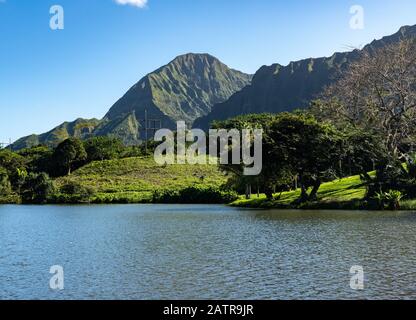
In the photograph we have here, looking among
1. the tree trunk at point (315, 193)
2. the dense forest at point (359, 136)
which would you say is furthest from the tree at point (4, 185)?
the tree trunk at point (315, 193)

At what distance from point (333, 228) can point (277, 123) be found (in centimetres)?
3157

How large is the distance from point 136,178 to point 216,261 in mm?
100616

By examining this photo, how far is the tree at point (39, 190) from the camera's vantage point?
350ft

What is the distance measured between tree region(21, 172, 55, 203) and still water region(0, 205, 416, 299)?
222 feet

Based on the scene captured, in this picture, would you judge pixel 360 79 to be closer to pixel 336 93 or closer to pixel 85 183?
pixel 336 93

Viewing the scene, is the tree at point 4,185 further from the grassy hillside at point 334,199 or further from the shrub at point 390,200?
the shrub at point 390,200

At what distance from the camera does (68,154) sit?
139 m

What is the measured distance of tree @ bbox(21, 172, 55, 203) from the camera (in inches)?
4204

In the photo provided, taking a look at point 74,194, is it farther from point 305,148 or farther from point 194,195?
point 305,148

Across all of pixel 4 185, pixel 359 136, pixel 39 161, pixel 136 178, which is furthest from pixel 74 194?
pixel 359 136

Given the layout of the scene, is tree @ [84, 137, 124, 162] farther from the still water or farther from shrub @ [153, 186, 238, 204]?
the still water

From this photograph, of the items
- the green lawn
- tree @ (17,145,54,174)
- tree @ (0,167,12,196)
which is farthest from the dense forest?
tree @ (17,145,54,174)

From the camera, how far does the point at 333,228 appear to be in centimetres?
3822

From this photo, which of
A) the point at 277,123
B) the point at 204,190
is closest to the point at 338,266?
the point at 277,123
